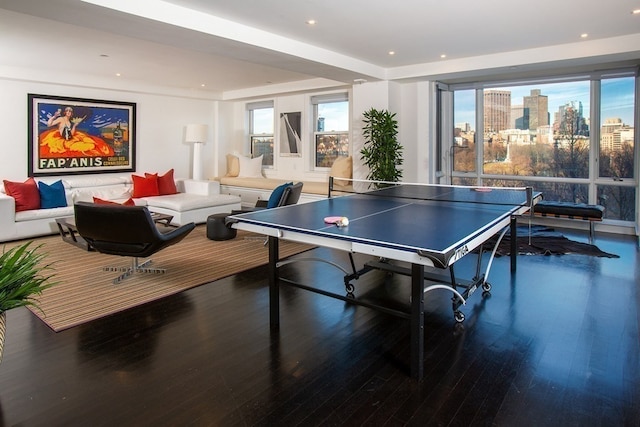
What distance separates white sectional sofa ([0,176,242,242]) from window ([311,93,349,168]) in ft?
6.59

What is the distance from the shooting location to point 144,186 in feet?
24.0

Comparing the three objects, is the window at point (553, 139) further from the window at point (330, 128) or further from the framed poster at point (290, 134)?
the framed poster at point (290, 134)

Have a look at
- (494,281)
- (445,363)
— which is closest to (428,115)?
(494,281)

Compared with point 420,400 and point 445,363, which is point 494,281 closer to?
point 445,363

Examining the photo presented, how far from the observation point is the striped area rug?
3410 mm

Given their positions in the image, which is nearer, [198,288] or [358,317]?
[358,317]

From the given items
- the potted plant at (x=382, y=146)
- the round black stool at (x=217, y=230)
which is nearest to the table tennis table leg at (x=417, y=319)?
the round black stool at (x=217, y=230)

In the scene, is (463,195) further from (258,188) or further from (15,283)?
(258,188)

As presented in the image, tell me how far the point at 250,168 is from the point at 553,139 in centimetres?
569

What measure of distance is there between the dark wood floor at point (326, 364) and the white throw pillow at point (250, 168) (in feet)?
18.6

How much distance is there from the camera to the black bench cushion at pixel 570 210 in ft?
18.8

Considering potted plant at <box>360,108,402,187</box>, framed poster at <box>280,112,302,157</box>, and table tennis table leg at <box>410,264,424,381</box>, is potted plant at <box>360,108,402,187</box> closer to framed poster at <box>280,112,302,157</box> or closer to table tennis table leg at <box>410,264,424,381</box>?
framed poster at <box>280,112,302,157</box>

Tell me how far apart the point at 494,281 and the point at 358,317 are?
161 centimetres

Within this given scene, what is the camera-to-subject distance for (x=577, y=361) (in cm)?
258
